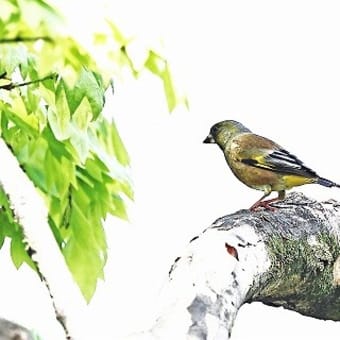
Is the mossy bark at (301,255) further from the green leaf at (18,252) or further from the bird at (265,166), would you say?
the green leaf at (18,252)

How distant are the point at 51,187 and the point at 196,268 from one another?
365 millimetres

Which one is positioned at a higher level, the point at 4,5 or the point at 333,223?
the point at 4,5

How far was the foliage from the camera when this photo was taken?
0.74m

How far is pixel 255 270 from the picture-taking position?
0.95 meters

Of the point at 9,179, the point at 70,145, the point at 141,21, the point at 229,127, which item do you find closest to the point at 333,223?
the point at 229,127

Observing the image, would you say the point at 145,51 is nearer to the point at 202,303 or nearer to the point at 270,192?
the point at 202,303

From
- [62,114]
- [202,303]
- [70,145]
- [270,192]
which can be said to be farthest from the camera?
[270,192]

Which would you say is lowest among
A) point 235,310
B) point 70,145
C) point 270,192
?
point 235,310

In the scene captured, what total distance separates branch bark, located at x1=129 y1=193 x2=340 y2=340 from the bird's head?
0.48 feet

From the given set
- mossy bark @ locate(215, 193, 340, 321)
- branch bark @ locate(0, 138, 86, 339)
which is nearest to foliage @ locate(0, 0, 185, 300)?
branch bark @ locate(0, 138, 86, 339)

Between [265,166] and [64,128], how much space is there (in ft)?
1.34

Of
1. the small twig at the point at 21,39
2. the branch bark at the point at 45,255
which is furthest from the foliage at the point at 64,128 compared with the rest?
the branch bark at the point at 45,255

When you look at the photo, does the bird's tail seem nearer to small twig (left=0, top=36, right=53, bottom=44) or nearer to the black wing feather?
the black wing feather

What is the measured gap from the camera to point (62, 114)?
0.91 metres
